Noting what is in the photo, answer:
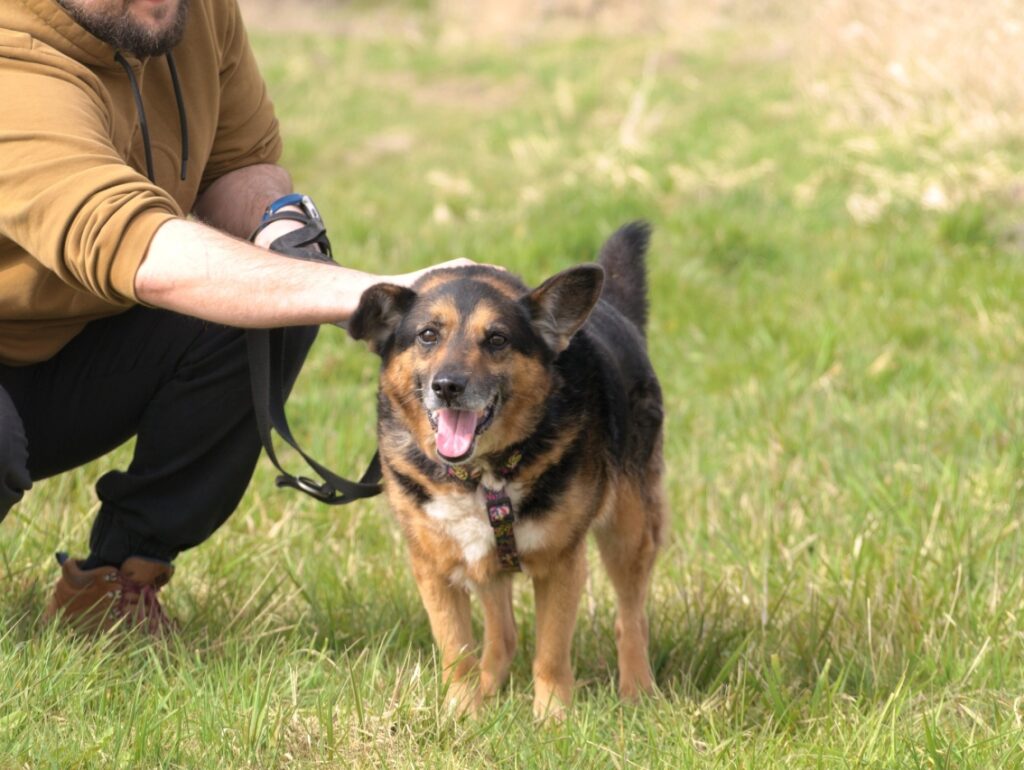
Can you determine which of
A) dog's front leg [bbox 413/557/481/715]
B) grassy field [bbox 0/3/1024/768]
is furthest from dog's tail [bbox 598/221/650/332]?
dog's front leg [bbox 413/557/481/715]

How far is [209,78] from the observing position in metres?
3.60

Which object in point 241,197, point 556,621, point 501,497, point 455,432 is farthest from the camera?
point 241,197

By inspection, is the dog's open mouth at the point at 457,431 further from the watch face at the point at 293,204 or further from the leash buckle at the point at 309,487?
the watch face at the point at 293,204

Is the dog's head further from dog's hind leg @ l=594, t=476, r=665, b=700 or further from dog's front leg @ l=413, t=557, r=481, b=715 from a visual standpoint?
dog's hind leg @ l=594, t=476, r=665, b=700

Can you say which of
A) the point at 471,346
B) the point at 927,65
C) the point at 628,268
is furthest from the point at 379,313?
the point at 927,65

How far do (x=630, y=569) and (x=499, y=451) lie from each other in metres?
0.65

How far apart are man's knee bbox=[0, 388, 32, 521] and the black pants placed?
37 centimetres

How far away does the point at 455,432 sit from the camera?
3064 millimetres

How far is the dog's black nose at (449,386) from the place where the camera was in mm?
2951

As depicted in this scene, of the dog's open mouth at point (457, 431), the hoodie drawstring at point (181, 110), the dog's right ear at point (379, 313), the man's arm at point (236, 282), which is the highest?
the hoodie drawstring at point (181, 110)

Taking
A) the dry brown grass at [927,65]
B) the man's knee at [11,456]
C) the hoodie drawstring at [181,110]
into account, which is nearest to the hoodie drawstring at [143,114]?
the hoodie drawstring at [181,110]

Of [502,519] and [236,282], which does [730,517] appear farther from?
[236,282]

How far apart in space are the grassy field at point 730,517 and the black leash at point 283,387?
14.2 inches

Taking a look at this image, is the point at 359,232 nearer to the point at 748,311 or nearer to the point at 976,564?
the point at 748,311
